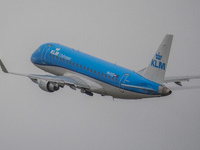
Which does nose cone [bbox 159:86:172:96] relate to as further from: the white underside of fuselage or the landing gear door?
the landing gear door

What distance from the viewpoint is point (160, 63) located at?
82000mm

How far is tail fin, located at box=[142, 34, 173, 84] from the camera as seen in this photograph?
8088cm

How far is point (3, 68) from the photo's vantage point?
8962 centimetres

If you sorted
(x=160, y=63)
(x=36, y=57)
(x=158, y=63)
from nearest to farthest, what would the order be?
(x=160, y=63) → (x=158, y=63) → (x=36, y=57)

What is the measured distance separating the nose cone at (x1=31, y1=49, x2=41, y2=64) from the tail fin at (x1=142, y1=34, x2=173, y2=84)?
19897mm

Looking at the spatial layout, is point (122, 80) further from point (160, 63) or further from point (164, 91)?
point (160, 63)

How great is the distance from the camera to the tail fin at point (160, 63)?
3184 inches

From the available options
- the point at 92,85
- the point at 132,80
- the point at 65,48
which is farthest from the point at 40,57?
the point at 132,80

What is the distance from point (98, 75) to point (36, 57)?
525 inches

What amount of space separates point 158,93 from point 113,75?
699 cm

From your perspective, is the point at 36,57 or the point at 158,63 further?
the point at 36,57

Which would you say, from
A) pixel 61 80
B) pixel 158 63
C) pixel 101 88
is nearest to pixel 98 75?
pixel 101 88

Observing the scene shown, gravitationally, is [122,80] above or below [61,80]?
above

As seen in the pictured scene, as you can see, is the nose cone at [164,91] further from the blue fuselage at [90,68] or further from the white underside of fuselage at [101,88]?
the white underside of fuselage at [101,88]
